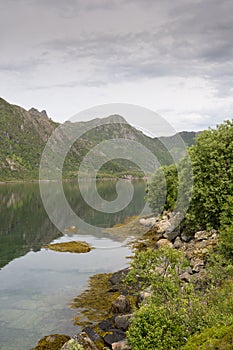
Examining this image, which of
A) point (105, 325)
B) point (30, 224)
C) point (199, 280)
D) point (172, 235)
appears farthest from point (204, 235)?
point (30, 224)

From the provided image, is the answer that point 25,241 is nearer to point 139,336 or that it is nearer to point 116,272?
point 116,272

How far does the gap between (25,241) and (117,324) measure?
148ft

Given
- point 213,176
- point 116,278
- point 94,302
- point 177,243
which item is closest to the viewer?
point 94,302

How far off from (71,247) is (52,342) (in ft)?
121

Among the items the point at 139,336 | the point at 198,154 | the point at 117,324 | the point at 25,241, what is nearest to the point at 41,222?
the point at 25,241

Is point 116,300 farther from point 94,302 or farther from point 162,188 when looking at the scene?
point 162,188

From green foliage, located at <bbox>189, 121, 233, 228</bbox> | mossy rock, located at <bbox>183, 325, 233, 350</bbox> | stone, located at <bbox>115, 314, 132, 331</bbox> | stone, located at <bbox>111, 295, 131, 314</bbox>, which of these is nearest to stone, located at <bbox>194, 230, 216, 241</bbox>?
green foliage, located at <bbox>189, 121, 233, 228</bbox>

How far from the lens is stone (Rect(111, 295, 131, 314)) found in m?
33.4

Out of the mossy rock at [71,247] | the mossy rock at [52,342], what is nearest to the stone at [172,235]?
the mossy rock at [71,247]

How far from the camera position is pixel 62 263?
54.7 metres

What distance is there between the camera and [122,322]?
97.6 ft

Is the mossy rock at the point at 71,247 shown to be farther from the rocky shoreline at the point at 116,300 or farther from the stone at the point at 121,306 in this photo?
the stone at the point at 121,306

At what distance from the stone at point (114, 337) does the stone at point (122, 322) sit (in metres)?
0.88

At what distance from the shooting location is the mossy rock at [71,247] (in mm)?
62675
